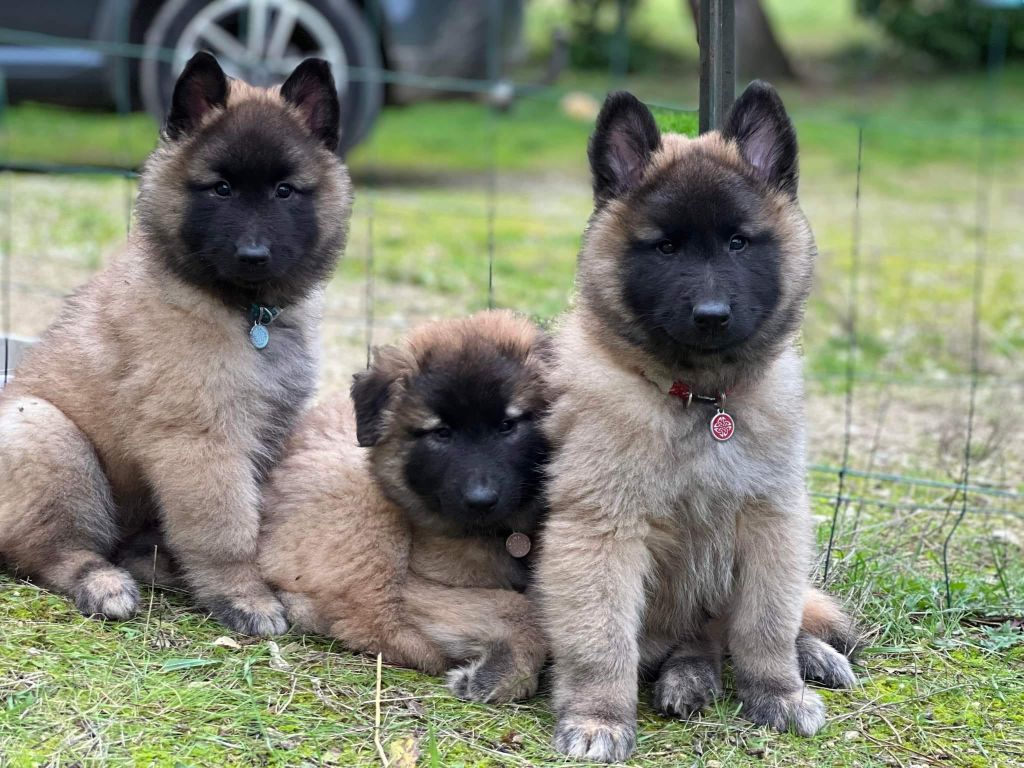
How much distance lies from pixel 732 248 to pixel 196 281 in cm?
167

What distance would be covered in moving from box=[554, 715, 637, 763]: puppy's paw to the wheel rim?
7451mm

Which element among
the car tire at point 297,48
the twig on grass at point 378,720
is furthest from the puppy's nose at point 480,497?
the car tire at point 297,48

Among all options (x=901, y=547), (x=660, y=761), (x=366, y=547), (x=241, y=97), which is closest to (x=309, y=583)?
(x=366, y=547)

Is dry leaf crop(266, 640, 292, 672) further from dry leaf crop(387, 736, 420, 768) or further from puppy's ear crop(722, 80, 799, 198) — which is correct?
puppy's ear crop(722, 80, 799, 198)

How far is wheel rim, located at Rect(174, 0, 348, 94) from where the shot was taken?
9.84 metres

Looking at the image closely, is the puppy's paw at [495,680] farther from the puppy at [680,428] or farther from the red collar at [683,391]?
the red collar at [683,391]

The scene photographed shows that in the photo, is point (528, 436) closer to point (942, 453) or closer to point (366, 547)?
point (366, 547)

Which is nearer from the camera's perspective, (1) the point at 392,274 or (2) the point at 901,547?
(2) the point at 901,547

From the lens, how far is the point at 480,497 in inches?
137

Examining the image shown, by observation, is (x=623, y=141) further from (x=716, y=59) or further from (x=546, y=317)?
(x=546, y=317)

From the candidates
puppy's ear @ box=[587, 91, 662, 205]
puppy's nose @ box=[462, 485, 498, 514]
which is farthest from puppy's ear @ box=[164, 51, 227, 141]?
puppy's nose @ box=[462, 485, 498, 514]

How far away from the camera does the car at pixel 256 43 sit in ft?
32.7

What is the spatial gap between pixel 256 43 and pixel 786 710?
312 inches

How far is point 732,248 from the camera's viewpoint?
3.36m
